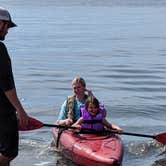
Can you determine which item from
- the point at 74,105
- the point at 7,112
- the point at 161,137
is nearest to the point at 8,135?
the point at 7,112

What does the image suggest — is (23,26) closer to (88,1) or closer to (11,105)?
(11,105)

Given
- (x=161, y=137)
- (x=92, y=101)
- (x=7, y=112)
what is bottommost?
(x=161, y=137)

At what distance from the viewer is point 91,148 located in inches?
373

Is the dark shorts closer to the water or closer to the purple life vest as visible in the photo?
the purple life vest

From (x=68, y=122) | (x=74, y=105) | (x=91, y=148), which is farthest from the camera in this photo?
(x=74, y=105)

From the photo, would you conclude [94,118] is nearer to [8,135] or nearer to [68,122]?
[68,122]

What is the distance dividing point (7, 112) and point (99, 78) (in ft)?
47.8

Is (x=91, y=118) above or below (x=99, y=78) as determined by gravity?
above

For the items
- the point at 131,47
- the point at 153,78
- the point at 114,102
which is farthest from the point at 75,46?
the point at 114,102

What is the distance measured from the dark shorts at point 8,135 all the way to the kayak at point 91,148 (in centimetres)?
241

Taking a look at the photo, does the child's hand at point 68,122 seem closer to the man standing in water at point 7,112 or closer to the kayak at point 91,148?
the kayak at point 91,148

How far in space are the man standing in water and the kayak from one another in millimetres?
2420

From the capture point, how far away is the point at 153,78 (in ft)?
68.7

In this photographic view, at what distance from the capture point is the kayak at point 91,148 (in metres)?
9.03
